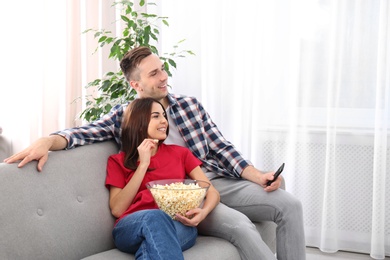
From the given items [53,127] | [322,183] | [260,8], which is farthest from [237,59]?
[53,127]

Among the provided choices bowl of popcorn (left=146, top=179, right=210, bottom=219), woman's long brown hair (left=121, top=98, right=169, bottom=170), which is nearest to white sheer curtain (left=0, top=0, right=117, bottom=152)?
woman's long brown hair (left=121, top=98, right=169, bottom=170)

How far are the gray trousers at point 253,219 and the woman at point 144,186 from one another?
0.29 feet

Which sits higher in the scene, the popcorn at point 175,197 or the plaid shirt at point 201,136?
the plaid shirt at point 201,136

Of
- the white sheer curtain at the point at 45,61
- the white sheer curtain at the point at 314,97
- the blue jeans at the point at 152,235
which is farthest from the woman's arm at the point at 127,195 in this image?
the white sheer curtain at the point at 45,61

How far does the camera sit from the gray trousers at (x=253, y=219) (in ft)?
7.68

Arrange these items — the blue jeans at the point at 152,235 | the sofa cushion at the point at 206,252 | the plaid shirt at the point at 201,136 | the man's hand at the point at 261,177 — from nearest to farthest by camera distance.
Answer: the blue jeans at the point at 152,235
the sofa cushion at the point at 206,252
the man's hand at the point at 261,177
the plaid shirt at the point at 201,136

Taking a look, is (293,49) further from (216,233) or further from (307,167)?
(216,233)

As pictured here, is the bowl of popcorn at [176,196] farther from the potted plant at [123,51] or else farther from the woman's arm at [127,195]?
the potted plant at [123,51]

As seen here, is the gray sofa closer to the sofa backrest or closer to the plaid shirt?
the sofa backrest

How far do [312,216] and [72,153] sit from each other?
5.72 ft

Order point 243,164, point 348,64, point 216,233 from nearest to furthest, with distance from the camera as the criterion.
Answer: point 216,233 → point 243,164 → point 348,64

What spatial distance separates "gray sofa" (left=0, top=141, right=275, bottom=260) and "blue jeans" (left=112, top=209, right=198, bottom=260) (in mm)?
48

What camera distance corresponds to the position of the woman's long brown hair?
2.49 m

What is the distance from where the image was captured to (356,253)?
11.7 feet
